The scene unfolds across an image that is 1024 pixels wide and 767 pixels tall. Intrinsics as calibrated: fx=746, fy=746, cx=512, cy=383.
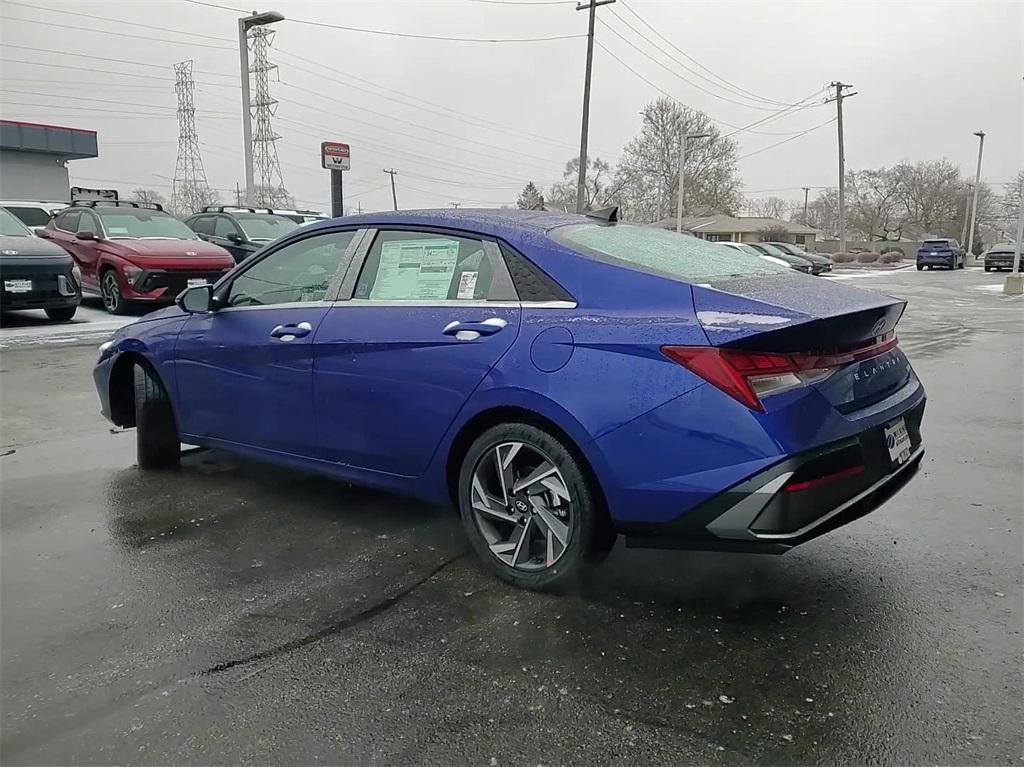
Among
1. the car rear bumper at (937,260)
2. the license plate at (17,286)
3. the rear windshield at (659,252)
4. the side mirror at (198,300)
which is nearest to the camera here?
the rear windshield at (659,252)

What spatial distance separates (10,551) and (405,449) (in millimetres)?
1954

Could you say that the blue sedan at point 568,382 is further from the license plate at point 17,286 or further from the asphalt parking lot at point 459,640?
the license plate at point 17,286

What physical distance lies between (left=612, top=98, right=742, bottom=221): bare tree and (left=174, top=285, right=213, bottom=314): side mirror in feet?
220

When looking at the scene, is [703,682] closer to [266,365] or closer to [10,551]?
[266,365]

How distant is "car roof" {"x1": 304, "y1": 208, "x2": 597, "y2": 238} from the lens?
10.9 feet

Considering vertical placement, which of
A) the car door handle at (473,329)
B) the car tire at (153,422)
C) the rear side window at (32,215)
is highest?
the rear side window at (32,215)

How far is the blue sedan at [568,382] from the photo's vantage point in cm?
257

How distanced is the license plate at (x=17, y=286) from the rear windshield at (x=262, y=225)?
4.37 m

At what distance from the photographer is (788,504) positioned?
252 cm

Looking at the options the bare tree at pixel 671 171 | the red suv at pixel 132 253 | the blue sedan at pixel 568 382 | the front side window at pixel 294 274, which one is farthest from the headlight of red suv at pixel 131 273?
the bare tree at pixel 671 171

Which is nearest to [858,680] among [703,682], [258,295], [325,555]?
[703,682]

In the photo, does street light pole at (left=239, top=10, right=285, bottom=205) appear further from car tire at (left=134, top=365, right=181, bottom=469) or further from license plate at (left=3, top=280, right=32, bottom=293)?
car tire at (left=134, top=365, right=181, bottom=469)

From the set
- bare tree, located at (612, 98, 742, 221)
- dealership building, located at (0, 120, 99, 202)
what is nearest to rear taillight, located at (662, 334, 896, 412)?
dealership building, located at (0, 120, 99, 202)

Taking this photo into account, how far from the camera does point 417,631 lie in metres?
2.79
